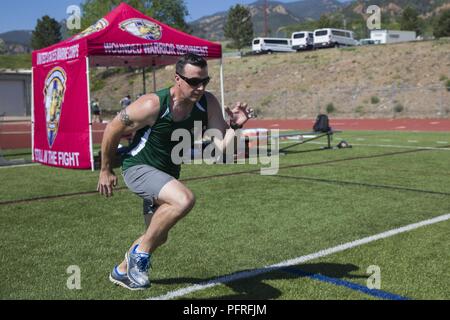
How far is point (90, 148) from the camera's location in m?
11.5

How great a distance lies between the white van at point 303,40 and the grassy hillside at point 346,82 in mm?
4785

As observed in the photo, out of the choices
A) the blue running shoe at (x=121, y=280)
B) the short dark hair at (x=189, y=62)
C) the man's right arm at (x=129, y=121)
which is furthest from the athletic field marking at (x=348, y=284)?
the short dark hair at (x=189, y=62)

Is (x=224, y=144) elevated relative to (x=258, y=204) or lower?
elevated

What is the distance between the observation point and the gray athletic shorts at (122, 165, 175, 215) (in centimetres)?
401

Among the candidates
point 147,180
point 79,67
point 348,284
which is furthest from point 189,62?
point 79,67

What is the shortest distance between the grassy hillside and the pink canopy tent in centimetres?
2559

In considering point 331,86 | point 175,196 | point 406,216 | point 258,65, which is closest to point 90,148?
point 406,216

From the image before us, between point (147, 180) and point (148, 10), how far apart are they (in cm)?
6504
